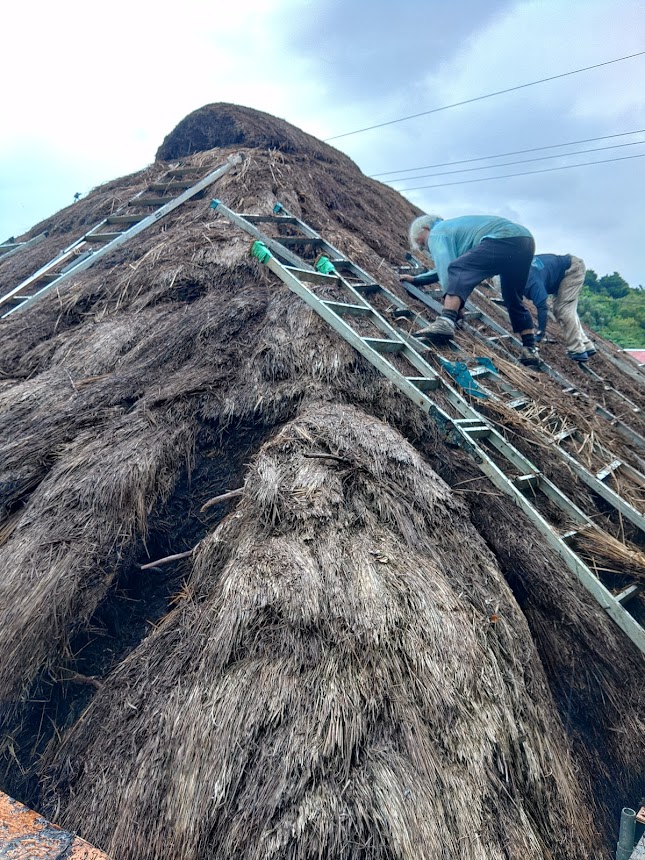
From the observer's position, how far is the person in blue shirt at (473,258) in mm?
5391

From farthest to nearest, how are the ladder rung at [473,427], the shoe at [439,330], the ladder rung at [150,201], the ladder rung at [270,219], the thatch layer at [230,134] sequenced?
the thatch layer at [230,134] → the ladder rung at [150,201] → the ladder rung at [270,219] → the shoe at [439,330] → the ladder rung at [473,427]

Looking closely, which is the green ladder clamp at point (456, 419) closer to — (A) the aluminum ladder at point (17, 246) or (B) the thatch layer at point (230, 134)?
(B) the thatch layer at point (230, 134)

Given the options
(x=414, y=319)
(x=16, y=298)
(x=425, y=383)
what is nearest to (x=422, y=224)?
(x=414, y=319)

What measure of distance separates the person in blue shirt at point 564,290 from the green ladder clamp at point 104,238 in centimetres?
414

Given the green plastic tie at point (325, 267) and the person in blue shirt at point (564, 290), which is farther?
the person in blue shirt at point (564, 290)

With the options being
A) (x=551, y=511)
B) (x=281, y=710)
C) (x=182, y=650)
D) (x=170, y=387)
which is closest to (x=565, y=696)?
(x=551, y=511)

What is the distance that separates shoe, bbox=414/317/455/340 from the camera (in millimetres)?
5219

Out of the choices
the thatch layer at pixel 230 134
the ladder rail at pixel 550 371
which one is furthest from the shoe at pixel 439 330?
the thatch layer at pixel 230 134

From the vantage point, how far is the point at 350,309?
473cm

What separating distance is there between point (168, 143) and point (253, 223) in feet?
14.0

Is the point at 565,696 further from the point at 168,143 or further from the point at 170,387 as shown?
the point at 168,143

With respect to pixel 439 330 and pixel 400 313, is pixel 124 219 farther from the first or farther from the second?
pixel 439 330

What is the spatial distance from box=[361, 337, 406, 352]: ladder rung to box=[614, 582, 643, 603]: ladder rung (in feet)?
7.59

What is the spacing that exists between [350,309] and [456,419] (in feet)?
4.29
